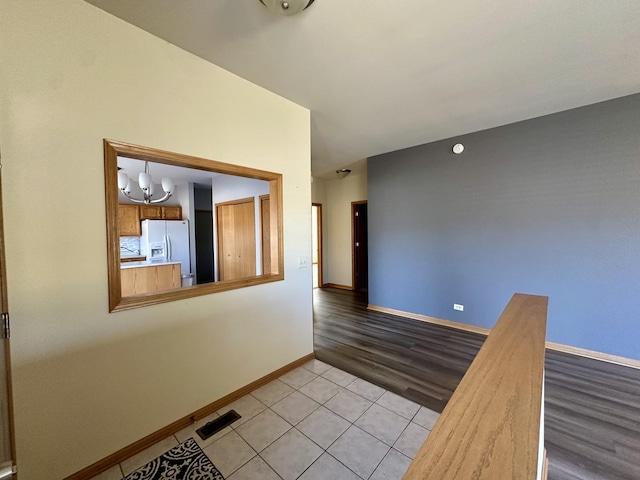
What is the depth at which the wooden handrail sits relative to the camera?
0.47m

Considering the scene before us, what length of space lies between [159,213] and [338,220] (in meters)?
4.40

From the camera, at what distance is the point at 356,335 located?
3391 mm

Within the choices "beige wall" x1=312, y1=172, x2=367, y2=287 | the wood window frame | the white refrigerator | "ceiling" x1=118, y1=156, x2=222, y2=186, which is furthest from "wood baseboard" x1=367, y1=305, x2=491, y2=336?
the white refrigerator

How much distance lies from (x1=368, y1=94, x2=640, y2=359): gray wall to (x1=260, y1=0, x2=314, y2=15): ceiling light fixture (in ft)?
9.71

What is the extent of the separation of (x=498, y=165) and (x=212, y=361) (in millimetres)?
3958

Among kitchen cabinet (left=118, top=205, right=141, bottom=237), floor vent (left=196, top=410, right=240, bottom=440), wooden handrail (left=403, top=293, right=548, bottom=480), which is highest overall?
kitchen cabinet (left=118, top=205, right=141, bottom=237)

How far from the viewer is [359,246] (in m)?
6.07

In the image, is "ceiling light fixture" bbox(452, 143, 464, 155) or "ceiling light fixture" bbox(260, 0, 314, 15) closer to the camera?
"ceiling light fixture" bbox(260, 0, 314, 15)

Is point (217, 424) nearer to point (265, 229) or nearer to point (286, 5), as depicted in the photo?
point (286, 5)

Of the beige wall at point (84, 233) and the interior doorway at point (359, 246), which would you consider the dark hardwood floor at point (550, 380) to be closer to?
the beige wall at point (84, 233)

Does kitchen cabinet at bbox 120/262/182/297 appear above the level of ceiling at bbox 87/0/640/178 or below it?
below

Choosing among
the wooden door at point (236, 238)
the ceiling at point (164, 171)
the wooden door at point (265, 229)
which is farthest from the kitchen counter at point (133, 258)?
the wooden door at point (265, 229)

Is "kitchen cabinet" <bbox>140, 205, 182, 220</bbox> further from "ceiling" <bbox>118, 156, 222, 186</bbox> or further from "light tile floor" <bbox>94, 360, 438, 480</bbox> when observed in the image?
"light tile floor" <bbox>94, 360, 438, 480</bbox>

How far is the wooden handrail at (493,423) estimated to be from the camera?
0.47 metres
